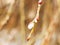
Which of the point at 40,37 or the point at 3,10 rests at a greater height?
the point at 3,10

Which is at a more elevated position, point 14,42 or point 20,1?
point 20,1

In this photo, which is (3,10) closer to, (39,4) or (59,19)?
(39,4)

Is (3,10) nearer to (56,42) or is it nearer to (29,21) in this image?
(29,21)

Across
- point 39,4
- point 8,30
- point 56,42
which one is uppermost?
point 39,4

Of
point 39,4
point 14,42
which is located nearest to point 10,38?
point 14,42

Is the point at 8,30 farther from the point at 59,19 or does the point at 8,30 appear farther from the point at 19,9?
the point at 59,19

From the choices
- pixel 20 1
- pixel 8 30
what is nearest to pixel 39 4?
pixel 20 1
